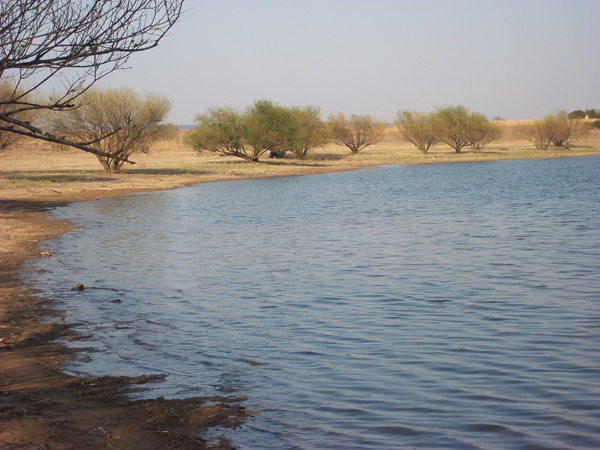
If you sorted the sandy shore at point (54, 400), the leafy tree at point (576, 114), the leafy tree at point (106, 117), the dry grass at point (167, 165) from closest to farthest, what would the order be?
1. the sandy shore at point (54, 400)
2. the dry grass at point (167, 165)
3. the leafy tree at point (106, 117)
4. the leafy tree at point (576, 114)

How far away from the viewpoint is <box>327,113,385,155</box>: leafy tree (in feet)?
234

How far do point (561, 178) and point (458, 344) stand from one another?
34.5 m

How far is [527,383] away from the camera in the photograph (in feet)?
22.7

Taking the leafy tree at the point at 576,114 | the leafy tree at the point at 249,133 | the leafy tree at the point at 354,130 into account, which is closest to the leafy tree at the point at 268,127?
the leafy tree at the point at 249,133

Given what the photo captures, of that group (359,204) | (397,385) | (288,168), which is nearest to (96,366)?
(397,385)

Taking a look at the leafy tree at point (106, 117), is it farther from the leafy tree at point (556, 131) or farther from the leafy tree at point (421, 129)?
the leafy tree at point (556, 131)

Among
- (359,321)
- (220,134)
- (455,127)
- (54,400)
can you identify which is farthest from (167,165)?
(54,400)

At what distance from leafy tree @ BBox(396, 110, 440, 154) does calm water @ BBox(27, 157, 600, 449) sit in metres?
48.8

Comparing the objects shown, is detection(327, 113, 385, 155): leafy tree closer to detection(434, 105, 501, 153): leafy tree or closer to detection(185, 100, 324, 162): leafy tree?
detection(434, 105, 501, 153): leafy tree

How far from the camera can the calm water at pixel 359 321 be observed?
6.10 m

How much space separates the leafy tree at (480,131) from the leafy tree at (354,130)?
377 inches

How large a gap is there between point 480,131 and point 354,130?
524 inches

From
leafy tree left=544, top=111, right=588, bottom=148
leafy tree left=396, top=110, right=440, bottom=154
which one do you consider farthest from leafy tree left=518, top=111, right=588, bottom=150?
leafy tree left=396, top=110, right=440, bottom=154

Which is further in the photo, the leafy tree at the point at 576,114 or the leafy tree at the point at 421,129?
the leafy tree at the point at 576,114
